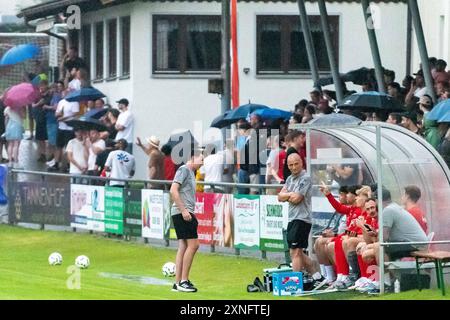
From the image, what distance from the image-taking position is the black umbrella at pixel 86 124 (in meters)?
33.5

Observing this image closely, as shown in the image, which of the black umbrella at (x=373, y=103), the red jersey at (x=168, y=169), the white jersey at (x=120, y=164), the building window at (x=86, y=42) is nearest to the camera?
the black umbrella at (x=373, y=103)

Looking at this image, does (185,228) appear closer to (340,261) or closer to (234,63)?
(340,261)

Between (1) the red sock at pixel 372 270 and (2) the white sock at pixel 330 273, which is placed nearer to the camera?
(1) the red sock at pixel 372 270

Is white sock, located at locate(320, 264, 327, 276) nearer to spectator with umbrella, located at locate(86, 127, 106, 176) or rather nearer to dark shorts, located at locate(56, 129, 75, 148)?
spectator with umbrella, located at locate(86, 127, 106, 176)

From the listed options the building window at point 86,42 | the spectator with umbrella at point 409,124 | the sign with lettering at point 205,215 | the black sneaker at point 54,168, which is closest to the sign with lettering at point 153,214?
the sign with lettering at point 205,215

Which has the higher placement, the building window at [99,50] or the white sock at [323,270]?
the building window at [99,50]

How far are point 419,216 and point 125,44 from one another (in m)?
19.0

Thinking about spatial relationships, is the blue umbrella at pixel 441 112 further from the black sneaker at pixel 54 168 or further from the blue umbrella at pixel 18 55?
the blue umbrella at pixel 18 55

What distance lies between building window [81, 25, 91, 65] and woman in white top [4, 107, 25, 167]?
5.07 metres

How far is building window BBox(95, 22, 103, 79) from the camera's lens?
41281 millimetres

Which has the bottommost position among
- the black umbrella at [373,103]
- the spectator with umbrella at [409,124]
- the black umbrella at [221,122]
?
the spectator with umbrella at [409,124]

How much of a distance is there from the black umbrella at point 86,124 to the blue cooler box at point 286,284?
13.2 metres

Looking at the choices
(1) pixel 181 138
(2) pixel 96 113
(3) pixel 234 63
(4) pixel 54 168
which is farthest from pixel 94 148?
(3) pixel 234 63

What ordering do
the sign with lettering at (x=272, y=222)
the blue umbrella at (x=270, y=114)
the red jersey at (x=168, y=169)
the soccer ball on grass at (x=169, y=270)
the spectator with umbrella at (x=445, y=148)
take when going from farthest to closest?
the red jersey at (x=168, y=169) → the blue umbrella at (x=270, y=114) → the sign with lettering at (x=272, y=222) → the soccer ball on grass at (x=169, y=270) → the spectator with umbrella at (x=445, y=148)
